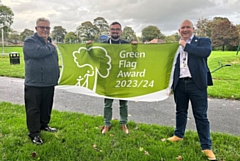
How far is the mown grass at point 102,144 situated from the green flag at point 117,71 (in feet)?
2.46

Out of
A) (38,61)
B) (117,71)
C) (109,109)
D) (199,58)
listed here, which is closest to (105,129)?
(109,109)

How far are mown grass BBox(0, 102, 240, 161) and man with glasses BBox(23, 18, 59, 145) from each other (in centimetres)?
32

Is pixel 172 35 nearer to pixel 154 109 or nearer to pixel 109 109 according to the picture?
pixel 154 109

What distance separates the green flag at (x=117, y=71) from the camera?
12.6 feet

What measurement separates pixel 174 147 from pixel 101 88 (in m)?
1.64

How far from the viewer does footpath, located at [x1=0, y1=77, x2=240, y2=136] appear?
15.4 ft

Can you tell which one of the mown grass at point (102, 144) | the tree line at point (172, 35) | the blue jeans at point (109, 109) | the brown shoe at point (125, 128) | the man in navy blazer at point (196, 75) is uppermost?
the tree line at point (172, 35)

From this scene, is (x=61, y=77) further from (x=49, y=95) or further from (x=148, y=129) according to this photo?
(x=148, y=129)

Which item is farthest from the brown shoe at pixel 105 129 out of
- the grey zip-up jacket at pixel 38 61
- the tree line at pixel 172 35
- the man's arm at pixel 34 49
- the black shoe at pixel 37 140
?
the tree line at pixel 172 35

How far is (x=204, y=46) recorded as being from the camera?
3141mm

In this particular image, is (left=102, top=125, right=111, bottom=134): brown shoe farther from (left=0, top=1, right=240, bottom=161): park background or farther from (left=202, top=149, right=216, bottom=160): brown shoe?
(left=202, top=149, right=216, bottom=160): brown shoe

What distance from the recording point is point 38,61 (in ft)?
11.2

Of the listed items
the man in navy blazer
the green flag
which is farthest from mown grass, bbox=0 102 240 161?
the green flag

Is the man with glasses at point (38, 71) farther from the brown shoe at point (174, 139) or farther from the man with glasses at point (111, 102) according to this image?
the brown shoe at point (174, 139)
